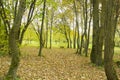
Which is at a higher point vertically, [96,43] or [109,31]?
[109,31]

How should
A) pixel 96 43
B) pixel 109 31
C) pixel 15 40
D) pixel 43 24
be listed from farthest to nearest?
pixel 43 24
pixel 96 43
pixel 15 40
pixel 109 31

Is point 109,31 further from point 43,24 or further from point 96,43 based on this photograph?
point 43,24

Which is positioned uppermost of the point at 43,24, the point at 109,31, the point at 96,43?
the point at 43,24

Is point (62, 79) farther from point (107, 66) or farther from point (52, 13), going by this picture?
point (52, 13)

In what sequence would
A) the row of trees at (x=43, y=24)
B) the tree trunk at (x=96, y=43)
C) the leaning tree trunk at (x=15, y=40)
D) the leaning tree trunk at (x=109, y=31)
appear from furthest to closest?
the tree trunk at (x=96, y=43), the leaning tree trunk at (x=15, y=40), the row of trees at (x=43, y=24), the leaning tree trunk at (x=109, y=31)

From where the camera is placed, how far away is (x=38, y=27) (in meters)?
A: 41.8

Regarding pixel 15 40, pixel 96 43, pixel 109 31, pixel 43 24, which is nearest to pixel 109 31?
pixel 109 31

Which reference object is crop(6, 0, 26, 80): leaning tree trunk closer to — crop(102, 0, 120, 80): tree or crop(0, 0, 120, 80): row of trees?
crop(0, 0, 120, 80): row of trees

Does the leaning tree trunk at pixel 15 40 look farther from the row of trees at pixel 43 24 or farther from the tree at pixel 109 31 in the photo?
the tree at pixel 109 31

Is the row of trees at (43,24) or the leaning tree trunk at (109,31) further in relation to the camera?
the row of trees at (43,24)

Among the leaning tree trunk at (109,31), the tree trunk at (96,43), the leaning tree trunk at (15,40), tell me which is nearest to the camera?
the leaning tree trunk at (109,31)

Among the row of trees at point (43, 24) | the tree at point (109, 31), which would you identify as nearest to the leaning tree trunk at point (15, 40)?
the row of trees at point (43, 24)

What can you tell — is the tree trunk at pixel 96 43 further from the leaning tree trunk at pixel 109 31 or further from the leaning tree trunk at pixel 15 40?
the leaning tree trunk at pixel 15 40

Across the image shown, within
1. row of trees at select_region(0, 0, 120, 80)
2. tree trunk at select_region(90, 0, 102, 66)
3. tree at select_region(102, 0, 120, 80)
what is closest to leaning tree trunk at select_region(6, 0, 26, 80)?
row of trees at select_region(0, 0, 120, 80)
